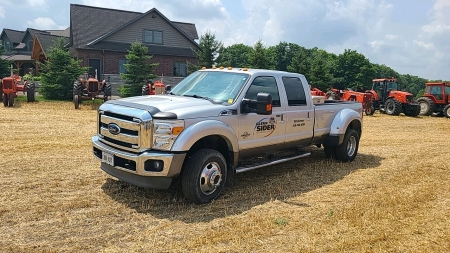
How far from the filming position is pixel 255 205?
541 cm

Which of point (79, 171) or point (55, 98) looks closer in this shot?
point (79, 171)

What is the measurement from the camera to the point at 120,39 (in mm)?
29484

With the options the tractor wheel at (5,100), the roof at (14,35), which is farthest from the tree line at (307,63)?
the roof at (14,35)

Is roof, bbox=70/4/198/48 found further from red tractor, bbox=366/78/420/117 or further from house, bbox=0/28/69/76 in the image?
red tractor, bbox=366/78/420/117

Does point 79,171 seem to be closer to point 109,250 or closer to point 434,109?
point 109,250

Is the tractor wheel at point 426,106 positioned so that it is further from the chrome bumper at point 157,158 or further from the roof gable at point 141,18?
the chrome bumper at point 157,158

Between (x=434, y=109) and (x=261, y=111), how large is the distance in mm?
20487

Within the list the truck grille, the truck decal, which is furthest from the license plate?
the truck decal

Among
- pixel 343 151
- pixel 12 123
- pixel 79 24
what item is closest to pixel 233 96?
pixel 343 151

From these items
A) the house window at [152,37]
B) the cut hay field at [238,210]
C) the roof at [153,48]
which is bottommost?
the cut hay field at [238,210]

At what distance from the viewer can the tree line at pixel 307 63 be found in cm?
2798

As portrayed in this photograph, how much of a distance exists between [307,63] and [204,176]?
96.2 feet

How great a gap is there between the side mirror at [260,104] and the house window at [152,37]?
26.4 m

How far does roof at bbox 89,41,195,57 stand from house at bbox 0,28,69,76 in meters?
16.7
